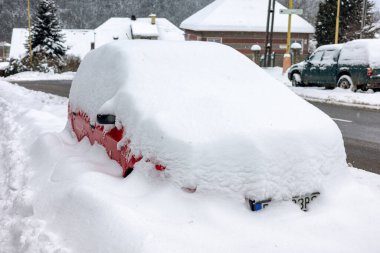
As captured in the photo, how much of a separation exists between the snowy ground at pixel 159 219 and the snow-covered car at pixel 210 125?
0.14m

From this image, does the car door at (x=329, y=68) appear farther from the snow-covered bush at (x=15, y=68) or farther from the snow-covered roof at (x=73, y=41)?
the snow-covered roof at (x=73, y=41)

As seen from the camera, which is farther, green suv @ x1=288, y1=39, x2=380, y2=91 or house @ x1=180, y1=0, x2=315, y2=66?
house @ x1=180, y1=0, x2=315, y2=66

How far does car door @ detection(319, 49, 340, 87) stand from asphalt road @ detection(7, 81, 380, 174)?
3.16 meters

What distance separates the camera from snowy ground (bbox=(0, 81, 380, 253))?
374 cm

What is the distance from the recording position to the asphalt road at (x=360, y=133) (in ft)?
24.5

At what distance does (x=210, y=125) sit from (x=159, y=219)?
93cm

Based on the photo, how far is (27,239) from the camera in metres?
4.23

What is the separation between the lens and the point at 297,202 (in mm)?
4188

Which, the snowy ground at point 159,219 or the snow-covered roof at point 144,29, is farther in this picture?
the snow-covered roof at point 144,29

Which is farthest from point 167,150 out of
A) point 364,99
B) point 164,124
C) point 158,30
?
point 158,30

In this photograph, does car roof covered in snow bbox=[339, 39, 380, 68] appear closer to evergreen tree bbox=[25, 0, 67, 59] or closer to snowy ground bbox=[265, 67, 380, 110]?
snowy ground bbox=[265, 67, 380, 110]

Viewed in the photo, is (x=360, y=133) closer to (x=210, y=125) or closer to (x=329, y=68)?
(x=210, y=125)

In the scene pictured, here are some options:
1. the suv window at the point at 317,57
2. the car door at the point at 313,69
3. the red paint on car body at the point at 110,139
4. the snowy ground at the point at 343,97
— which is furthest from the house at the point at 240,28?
the red paint on car body at the point at 110,139

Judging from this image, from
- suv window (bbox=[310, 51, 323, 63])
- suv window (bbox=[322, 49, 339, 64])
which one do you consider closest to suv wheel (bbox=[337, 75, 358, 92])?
suv window (bbox=[322, 49, 339, 64])
